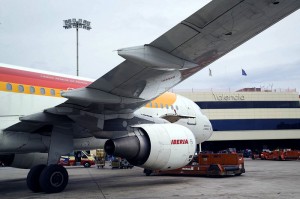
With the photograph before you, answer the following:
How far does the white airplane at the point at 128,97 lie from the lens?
6465 millimetres

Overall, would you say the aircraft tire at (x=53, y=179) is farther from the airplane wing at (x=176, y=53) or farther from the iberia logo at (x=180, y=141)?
the iberia logo at (x=180, y=141)

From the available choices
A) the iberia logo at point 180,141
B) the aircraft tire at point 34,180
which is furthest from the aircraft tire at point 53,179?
the iberia logo at point 180,141

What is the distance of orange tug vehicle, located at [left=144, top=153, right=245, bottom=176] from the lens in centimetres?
1438

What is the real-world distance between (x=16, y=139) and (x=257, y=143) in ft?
164

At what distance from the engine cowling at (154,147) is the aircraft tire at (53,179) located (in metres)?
1.56

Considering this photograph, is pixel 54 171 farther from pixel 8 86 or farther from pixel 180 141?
pixel 180 141

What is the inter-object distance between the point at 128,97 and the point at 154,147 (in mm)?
1631

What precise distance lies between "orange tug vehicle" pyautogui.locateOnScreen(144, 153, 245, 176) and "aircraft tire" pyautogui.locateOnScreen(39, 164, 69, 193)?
21.3ft

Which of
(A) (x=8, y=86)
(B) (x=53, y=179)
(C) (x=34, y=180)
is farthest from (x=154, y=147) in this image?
(A) (x=8, y=86)

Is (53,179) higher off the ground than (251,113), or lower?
lower

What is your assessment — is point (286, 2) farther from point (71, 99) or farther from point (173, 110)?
point (173, 110)

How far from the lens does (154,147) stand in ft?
31.7

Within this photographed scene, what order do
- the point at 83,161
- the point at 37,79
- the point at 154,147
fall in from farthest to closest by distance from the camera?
the point at 83,161, the point at 37,79, the point at 154,147

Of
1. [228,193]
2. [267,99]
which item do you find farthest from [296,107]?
[228,193]
